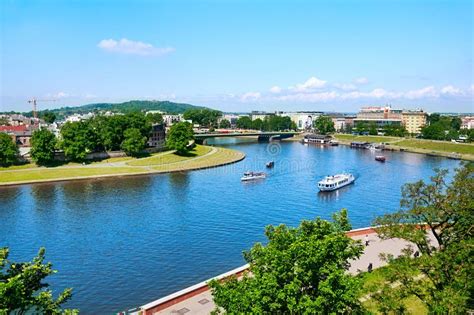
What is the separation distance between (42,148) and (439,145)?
147259 millimetres

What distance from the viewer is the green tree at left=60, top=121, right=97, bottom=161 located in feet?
346

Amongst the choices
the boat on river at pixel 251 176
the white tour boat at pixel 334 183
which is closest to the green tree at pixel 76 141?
the boat on river at pixel 251 176

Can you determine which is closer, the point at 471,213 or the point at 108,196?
the point at 471,213

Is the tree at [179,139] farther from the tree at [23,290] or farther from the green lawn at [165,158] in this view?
the tree at [23,290]

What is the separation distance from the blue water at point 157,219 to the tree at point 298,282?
20153mm

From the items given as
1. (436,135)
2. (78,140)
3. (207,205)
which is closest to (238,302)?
(207,205)

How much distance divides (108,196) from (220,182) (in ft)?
84.1

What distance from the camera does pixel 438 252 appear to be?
23.5m

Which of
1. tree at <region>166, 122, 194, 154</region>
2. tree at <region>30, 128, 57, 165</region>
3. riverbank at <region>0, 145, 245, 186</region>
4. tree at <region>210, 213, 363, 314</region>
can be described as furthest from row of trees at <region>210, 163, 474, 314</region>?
tree at <region>166, 122, 194, 154</region>

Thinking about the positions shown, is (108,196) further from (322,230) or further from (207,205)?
(322,230)

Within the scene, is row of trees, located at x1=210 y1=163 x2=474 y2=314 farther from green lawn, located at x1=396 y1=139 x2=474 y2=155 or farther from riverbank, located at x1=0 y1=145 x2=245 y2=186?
green lawn, located at x1=396 y1=139 x2=474 y2=155

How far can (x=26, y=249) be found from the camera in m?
49.1

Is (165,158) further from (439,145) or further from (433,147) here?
(439,145)

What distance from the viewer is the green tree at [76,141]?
346ft
